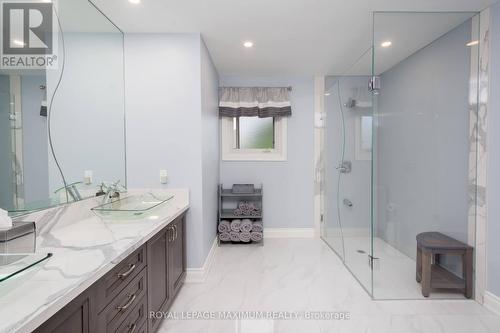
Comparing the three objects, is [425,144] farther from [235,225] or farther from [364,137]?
[235,225]

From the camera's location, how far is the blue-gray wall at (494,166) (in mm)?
1850

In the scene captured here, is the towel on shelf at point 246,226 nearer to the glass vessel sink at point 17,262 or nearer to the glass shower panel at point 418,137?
the glass shower panel at point 418,137

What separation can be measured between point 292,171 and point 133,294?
2.76 m

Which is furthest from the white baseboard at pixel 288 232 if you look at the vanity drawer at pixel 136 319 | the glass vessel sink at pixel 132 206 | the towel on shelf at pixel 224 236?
the vanity drawer at pixel 136 319

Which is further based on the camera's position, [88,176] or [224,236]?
[224,236]

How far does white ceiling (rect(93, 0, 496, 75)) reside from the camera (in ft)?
6.26

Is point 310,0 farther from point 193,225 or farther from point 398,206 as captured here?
point 193,225

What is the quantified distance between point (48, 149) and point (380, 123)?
8.30 feet

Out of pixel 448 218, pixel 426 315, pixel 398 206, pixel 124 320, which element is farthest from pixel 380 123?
pixel 124 320

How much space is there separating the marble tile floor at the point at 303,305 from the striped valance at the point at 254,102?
2030 mm

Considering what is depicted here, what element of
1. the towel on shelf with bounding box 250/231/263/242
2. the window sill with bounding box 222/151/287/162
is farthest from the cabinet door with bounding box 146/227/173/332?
the window sill with bounding box 222/151/287/162

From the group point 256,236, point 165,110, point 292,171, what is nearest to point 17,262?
point 165,110

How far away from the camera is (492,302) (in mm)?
1896

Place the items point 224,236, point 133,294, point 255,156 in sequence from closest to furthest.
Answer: point 133,294 → point 224,236 → point 255,156
